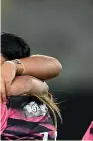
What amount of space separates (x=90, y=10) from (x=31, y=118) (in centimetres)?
150

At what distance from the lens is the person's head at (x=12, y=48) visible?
1708 mm

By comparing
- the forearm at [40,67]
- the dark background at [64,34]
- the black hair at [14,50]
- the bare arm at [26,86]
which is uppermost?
the black hair at [14,50]

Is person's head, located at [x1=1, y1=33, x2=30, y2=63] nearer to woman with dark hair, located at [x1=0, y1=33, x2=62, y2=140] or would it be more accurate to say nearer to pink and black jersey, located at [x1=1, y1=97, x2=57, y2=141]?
woman with dark hair, located at [x1=0, y1=33, x2=62, y2=140]

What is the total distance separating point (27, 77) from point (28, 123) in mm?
169

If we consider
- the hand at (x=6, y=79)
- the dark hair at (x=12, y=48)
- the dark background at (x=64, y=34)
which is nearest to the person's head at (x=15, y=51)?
the dark hair at (x=12, y=48)

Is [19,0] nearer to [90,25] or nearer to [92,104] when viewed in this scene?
[90,25]

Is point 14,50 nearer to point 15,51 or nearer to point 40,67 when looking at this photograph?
point 15,51

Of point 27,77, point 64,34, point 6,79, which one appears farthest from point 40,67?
point 64,34

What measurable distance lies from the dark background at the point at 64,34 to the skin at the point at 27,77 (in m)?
1.16

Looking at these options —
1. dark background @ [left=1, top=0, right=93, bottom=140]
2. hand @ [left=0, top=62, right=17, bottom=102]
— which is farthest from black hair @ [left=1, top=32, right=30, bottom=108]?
dark background @ [left=1, top=0, right=93, bottom=140]

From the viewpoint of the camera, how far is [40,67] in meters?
1.72

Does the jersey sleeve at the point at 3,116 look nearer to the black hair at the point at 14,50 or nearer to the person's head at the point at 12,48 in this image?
the black hair at the point at 14,50

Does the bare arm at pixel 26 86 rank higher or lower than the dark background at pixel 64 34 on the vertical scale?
higher

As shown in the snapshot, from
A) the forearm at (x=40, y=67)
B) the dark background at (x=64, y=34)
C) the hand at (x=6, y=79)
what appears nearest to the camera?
the hand at (x=6, y=79)
